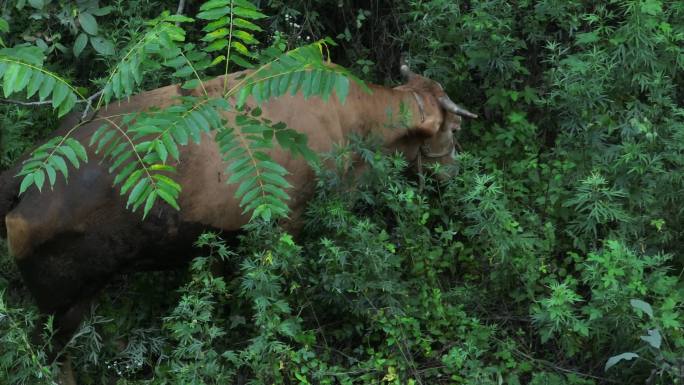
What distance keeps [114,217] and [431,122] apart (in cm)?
262

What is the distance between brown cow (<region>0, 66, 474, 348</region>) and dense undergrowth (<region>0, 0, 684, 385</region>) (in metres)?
0.21

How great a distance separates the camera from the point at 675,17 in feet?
21.7

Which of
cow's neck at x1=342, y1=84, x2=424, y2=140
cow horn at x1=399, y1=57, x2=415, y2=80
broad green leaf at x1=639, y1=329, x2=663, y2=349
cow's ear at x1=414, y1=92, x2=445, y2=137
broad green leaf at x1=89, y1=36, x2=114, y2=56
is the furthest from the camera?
cow horn at x1=399, y1=57, x2=415, y2=80

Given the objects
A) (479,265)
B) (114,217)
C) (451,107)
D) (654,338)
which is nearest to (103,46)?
(114,217)

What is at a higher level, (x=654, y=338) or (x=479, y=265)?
(x=654, y=338)

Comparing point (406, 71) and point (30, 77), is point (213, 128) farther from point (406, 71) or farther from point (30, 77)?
point (406, 71)

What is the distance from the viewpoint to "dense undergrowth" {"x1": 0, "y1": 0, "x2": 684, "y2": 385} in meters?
4.98

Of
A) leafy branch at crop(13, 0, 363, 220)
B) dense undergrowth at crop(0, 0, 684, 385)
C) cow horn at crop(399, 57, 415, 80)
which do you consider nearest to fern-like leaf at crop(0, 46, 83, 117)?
leafy branch at crop(13, 0, 363, 220)

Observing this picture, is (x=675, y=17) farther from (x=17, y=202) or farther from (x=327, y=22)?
(x=17, y=202)

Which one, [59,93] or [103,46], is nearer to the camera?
[59,93]

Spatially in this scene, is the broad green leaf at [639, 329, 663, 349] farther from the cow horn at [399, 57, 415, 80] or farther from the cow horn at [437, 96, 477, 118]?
the cow horn at [399, 57, 415, 80]

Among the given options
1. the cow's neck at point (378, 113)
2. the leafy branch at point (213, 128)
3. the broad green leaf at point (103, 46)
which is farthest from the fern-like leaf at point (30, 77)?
the cow's neck at point (378, 113)

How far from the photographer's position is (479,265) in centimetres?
611

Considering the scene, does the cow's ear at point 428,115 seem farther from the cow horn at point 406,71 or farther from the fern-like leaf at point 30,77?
the fern-like leaf at point 30,77
